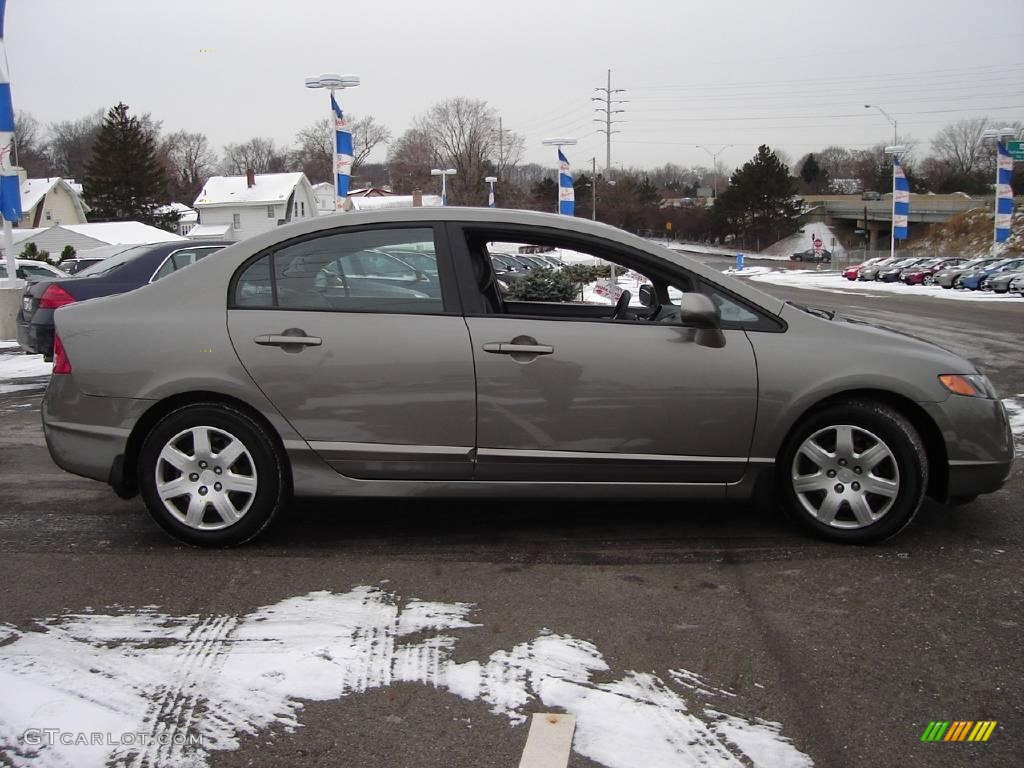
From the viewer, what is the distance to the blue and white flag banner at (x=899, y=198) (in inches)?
1896

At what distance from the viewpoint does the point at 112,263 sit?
10203 mm

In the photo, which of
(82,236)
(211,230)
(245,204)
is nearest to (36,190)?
(211,230)

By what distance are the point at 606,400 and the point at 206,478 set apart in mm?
1906

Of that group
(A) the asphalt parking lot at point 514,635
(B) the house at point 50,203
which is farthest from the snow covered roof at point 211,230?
(A) the asphalt parking lot at point 514,635

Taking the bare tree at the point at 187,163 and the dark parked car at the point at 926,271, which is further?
the bare tree at the point at 187,163

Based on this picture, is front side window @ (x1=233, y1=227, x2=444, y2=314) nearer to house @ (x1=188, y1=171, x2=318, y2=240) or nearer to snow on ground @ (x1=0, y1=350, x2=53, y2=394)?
snow on ground @ (x1=0, y1=350, x2=53, y2=394)

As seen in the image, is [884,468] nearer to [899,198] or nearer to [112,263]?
[112,263]

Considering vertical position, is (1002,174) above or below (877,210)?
below

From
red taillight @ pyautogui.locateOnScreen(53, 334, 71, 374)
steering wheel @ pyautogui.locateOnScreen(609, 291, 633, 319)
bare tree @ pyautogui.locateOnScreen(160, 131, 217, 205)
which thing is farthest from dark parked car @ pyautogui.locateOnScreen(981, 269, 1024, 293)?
bare tree @ pyautogui.locateOnScreen(160, 131, 217, 205)

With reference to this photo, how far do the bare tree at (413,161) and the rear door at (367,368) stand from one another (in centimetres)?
8942

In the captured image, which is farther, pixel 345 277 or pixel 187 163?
pixel 187 163

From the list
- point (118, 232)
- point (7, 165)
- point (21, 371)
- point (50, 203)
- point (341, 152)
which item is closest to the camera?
point (21, 371)

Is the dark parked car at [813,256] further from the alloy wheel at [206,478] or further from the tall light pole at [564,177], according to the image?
the alloy wheel at [206,478]

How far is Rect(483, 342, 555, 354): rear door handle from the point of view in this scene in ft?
13.7
